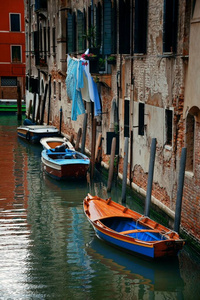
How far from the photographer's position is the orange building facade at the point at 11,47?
3438cm

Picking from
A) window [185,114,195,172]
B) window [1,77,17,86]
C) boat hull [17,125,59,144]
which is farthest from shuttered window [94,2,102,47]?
window [1,77,17,86]

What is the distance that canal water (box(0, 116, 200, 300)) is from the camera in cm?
730

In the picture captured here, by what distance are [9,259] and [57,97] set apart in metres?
14.3

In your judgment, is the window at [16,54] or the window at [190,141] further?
the window at [16,54]

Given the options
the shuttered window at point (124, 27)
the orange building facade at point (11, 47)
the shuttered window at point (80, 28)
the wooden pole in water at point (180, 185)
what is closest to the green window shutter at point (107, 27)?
the shuttered window at point (124, 27)

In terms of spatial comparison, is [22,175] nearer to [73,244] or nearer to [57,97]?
[73,244]

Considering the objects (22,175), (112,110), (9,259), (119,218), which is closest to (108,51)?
(112,110)

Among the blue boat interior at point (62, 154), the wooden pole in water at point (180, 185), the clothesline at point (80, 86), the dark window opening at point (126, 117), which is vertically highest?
the clothesline at point (80, 86)

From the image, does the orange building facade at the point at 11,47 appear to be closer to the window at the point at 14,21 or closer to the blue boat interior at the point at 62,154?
the window at the point at 14,21

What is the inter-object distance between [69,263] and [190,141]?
2.77 metres

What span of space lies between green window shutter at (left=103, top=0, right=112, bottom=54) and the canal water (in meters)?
3.58

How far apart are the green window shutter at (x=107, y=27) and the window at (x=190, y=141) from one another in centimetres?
498

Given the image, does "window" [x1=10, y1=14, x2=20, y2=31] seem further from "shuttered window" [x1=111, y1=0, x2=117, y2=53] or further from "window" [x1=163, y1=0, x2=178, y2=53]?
"window" [x1=163, y1=0, x2=178, y2=53]

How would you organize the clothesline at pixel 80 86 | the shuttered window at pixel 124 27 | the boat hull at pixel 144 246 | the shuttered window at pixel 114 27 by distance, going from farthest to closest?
the clothesline at pixel 80 86
the shuttered window at pixel 114 27
the shuttered window at pixel 124 27
the boat hull at pixel 144 246
